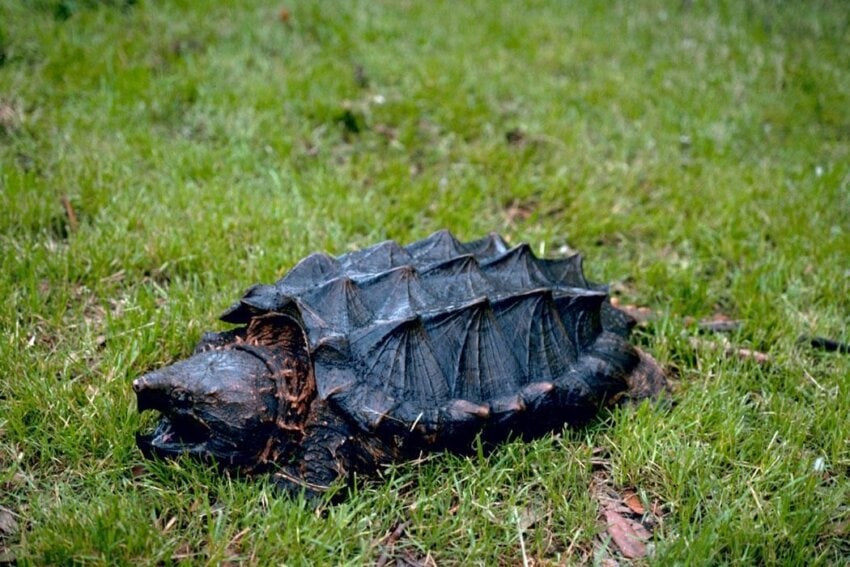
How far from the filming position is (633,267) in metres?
3.85

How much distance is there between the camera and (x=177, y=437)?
2.35 metres

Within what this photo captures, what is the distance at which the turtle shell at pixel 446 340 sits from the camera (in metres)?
2.38

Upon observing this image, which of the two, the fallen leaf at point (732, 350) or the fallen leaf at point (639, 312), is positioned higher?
the fallen leaf at point (639, 312)

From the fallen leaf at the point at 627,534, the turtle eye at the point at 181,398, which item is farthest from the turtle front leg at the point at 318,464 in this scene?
the fallen leaf at the point at 627,534

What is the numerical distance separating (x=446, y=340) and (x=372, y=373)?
28 centimetres

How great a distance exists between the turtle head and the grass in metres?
0.10

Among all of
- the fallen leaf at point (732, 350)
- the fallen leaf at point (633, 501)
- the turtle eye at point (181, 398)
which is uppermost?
the turtle eye at point (181, 398)

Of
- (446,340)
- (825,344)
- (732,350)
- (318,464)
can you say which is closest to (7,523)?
(318,464)

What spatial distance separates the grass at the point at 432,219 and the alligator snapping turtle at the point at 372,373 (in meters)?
0.12

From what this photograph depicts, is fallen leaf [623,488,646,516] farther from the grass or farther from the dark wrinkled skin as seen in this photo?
the dark wrinkled skin

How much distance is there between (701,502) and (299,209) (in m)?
2.41

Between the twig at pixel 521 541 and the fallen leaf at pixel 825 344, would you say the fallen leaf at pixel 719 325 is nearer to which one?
the fallen leaf at pixel 825 344

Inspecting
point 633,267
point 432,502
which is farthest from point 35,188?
point 633,267

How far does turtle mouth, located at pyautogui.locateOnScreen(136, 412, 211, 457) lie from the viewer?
2287 millimetres
